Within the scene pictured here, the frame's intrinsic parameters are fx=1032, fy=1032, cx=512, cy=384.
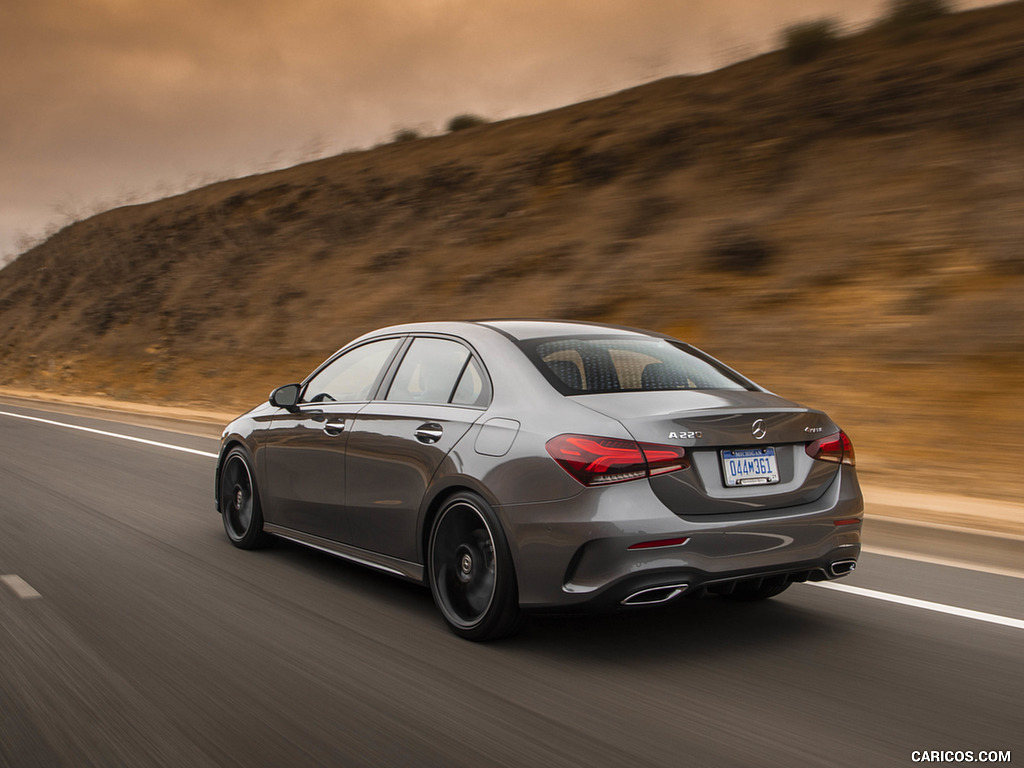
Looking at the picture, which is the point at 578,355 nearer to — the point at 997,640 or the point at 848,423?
the point at 997,640

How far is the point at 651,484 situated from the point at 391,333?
2296mm

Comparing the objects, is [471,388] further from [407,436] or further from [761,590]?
[761,590]

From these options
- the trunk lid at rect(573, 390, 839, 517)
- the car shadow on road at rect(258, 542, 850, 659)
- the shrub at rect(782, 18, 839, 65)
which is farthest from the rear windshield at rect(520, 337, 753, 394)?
the shrub at rect(782, 18, 839, 65)

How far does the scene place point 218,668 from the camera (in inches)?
178

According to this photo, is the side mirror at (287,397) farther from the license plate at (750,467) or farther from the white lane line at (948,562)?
the white lane line at (948,562)

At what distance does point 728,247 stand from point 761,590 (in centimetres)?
1297

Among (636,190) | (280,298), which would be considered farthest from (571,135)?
(280,298)

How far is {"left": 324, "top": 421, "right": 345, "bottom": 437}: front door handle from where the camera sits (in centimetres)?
610

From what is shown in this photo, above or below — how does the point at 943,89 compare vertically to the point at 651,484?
above

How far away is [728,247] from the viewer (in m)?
17.8

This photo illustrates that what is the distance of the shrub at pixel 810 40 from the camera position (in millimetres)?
21891

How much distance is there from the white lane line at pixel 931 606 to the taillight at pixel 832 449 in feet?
3.34

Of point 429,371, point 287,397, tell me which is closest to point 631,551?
point 429,371

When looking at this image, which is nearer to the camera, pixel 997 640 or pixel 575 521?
pixel 575 521
